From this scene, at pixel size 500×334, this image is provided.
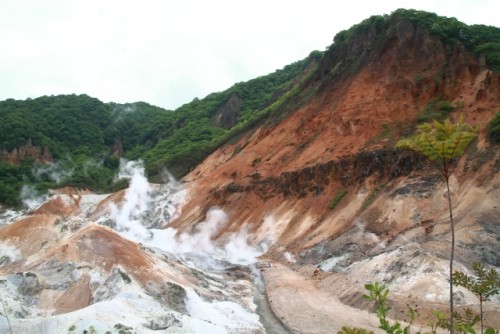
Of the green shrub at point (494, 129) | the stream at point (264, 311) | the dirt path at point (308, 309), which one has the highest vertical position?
the green shrub at point (494, 129)

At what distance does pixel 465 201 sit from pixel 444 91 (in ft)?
52.7

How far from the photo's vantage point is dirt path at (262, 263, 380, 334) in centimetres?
2002

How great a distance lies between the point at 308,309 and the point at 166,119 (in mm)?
106937

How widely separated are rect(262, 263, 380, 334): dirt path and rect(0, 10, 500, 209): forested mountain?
78.4 ft

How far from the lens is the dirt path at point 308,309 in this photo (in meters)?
20.0

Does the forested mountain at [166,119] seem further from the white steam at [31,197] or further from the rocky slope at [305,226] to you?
the white steam at [31,197]

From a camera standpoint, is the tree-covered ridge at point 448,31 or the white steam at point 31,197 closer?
the tree-covered ridge at point 448,31

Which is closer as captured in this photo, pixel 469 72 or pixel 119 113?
pixel 469 72

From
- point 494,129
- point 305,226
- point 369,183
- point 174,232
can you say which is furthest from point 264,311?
point 174,232

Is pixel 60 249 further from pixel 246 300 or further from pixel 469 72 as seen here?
pixel 469 72

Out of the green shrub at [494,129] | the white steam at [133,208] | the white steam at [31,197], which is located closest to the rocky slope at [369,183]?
the green shrub at [494,129]

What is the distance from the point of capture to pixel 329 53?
2271 inches

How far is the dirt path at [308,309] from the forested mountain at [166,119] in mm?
23910

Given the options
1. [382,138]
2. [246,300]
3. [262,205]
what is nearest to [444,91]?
[382,138]
